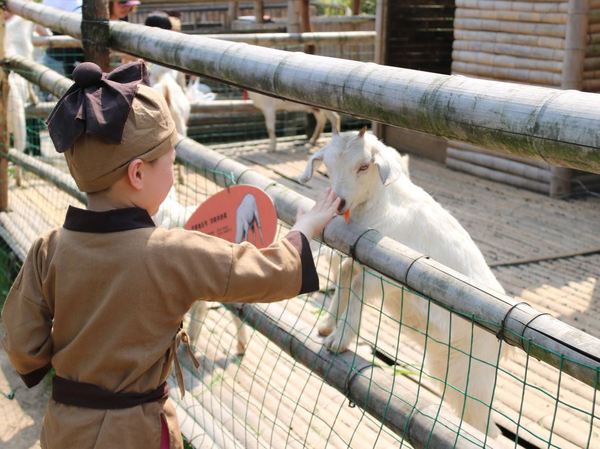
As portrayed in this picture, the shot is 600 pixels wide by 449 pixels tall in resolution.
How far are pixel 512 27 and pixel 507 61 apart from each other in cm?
37

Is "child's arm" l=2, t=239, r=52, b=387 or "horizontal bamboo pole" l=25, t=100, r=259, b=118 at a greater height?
"child's arm" l=2, t=239, r=52, b=387

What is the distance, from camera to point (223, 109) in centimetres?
1059

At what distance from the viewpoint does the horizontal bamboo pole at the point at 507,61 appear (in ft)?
26.5

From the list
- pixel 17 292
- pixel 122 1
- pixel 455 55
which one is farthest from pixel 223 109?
pixel 17 292

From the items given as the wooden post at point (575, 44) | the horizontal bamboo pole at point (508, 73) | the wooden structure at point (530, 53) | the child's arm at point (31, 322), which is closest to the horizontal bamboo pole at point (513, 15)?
the wooden structure at point (530, 53)

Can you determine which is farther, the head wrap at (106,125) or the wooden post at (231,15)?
the wooden post at (231,15)

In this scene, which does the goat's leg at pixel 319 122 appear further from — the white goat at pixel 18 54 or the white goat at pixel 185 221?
the white goat at pixel 185 221

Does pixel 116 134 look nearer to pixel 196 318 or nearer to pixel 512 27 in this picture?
pixel 196 318

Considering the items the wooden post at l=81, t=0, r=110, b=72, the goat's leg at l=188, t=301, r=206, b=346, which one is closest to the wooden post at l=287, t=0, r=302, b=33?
the goat's leg at l=188, t=301, r=206, b=346

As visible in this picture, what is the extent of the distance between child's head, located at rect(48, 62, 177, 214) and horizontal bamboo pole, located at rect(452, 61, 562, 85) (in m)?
6.88

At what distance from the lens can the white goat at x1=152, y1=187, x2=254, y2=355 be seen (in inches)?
176

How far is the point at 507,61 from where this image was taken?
338 inches

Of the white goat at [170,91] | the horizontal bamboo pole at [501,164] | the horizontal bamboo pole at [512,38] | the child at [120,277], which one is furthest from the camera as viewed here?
the horizontal bamboo pole at [501,164]

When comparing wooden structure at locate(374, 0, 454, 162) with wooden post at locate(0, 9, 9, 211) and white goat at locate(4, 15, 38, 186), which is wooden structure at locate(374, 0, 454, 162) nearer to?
white goat at locate(4, 15, 38, 186)
